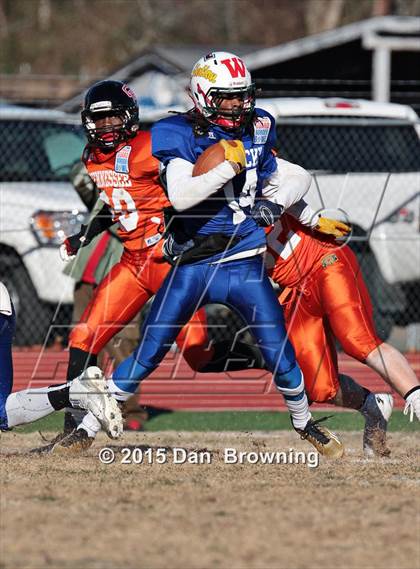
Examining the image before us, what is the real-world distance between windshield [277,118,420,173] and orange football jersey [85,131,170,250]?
4176mm

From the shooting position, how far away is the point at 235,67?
239 inches

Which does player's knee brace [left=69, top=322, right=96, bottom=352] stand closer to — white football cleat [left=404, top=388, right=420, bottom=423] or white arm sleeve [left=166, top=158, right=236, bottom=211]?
white arm sleeve [left=166, top=158, right=236, bottom=211]

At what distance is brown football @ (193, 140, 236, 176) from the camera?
18.7ft

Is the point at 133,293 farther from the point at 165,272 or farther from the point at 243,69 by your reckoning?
the point at 243,69

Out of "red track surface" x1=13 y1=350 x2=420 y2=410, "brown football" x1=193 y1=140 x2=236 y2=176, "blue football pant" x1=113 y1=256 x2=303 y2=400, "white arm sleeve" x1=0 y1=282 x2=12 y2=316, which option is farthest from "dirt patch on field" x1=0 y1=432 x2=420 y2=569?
"red track surface" x1=13 y1=350 x2=420 y2=410

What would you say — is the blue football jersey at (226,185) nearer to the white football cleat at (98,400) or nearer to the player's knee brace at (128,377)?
the player's knee brace at (128,377)

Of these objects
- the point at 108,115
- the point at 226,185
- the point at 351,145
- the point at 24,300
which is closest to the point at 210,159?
the point at 226,185

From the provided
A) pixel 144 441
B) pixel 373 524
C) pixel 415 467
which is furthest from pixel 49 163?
pixel 373 524

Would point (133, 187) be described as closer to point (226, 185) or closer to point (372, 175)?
point (226, 185)

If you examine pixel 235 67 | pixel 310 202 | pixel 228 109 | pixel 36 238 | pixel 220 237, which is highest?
pixel 235 67

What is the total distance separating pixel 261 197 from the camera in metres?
6.21

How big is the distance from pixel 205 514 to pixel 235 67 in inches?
90.5

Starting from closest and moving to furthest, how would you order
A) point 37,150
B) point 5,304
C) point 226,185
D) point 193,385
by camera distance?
point 226,185
point 5,304
point 193,385
point 37,150

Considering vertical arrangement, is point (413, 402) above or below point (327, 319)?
below
